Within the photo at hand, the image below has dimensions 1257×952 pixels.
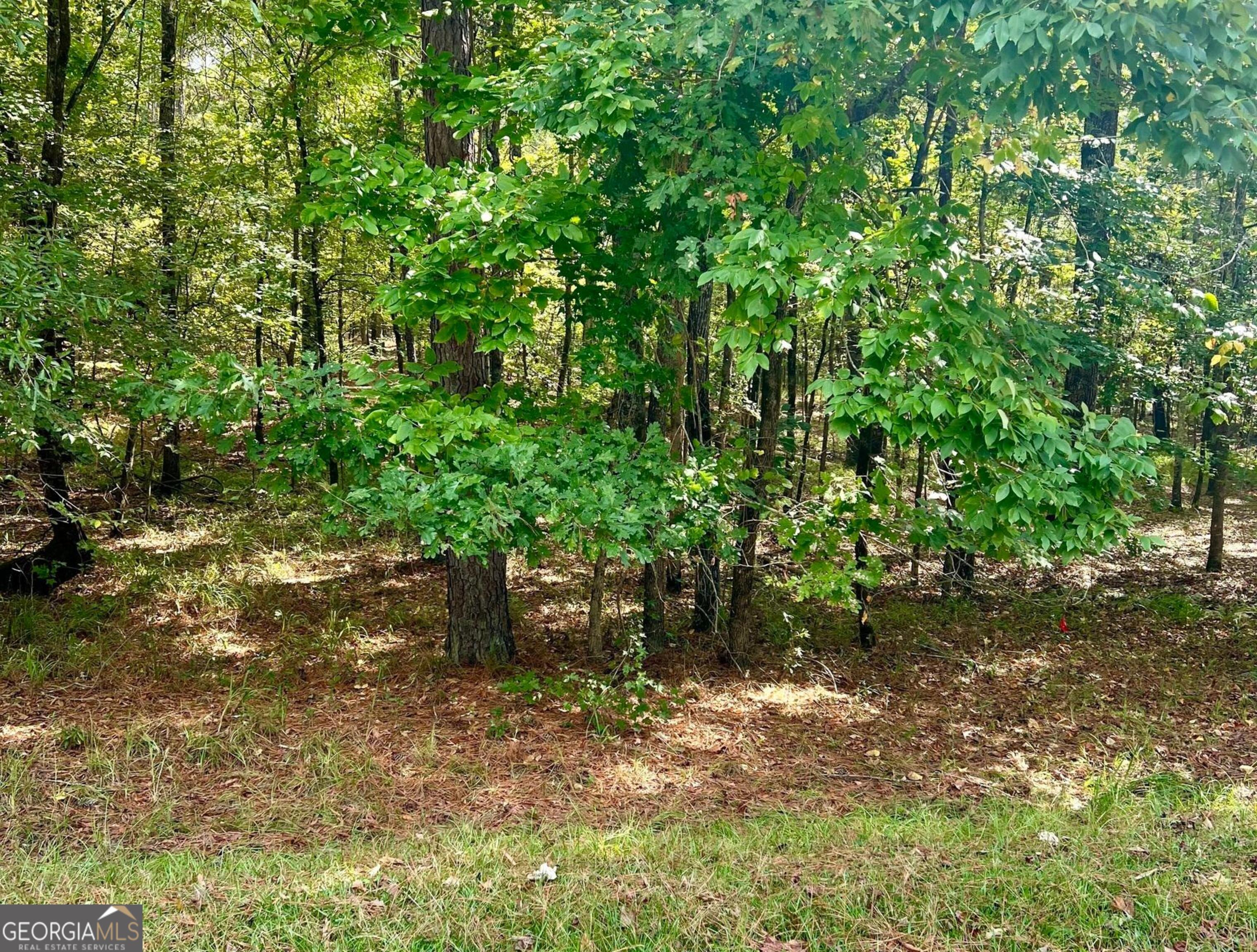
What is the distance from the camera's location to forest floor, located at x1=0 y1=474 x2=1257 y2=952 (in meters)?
3.23

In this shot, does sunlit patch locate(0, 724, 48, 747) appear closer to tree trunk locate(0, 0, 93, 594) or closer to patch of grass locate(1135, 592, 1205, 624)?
tree trunk locate(0, 0, 93, 594)

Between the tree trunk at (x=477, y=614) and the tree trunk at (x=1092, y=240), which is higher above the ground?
the tree trunk at (x=1092, y=240)

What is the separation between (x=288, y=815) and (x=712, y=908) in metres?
2.84

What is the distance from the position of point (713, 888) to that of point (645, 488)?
2580 millimetres

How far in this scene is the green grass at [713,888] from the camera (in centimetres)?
307

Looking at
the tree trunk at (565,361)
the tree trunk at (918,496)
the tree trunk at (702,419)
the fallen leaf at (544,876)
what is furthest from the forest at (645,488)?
the tree trunk at (565,361)

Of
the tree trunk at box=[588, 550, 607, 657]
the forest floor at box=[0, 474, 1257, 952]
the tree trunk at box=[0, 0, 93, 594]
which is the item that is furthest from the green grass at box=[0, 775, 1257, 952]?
the tree trunk at box=[0, 0, 93, 594]

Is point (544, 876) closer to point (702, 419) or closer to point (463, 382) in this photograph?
point (463, 382)

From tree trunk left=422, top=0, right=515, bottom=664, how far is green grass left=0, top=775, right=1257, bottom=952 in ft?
8.19

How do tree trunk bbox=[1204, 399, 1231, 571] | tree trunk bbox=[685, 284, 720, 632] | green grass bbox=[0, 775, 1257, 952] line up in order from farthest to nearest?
1. tree trunk bbox=[1204, 399, 1231, 571]
2. tree trunk bbox=[685, 284, 720, 632]
3. green grass bbox=[0, 775, 1257, 952]

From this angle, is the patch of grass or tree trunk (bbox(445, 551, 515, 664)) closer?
tree trunk (bbox(445, 551, 515, 664))

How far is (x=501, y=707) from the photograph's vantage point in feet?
21.1

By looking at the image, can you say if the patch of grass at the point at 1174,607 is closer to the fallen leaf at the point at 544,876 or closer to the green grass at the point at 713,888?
the green grass at the point at 713,888

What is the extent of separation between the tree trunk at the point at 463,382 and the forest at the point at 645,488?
0.14ft
